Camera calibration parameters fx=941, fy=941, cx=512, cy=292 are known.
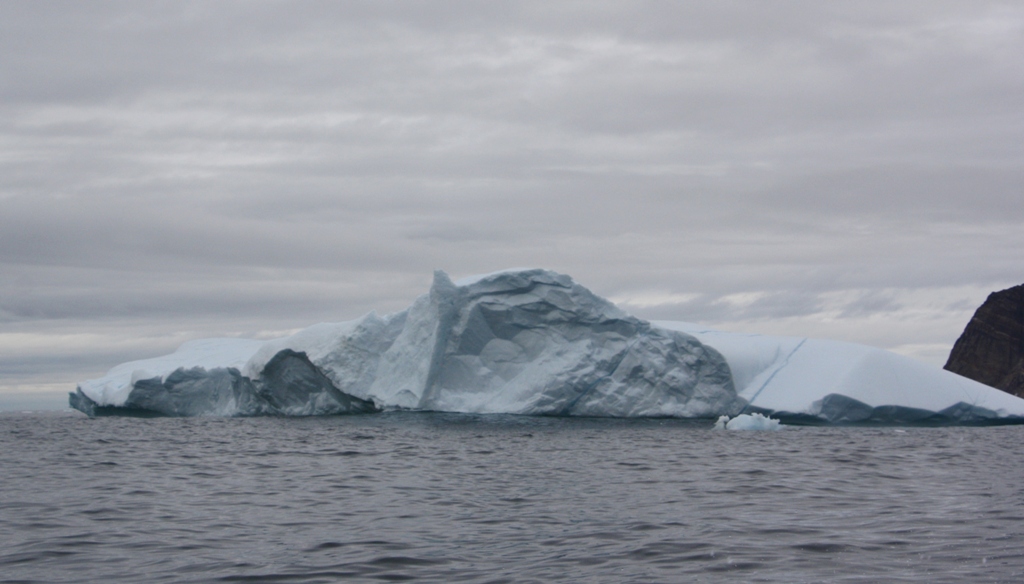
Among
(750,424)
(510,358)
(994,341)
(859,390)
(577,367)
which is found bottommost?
(750,424)

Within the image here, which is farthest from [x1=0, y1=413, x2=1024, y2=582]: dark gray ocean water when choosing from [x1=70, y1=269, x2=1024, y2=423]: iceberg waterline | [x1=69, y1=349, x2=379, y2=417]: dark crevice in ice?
[x1=69, y1=349, x2=379, y2=417]: dark crevice in ice

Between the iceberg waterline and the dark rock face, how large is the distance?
33.0 meters

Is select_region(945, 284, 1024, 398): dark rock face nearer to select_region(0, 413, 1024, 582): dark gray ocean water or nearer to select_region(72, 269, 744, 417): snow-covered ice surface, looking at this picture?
select_region(72, 269, 744, 417): snow-covered ice surface

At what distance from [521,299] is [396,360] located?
11.2ft

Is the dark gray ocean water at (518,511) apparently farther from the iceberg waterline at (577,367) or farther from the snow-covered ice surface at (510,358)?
the snow-covered ice surface at (510,358)

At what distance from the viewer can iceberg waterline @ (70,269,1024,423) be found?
835 inches

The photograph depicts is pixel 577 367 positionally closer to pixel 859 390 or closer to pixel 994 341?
pixel 859 390

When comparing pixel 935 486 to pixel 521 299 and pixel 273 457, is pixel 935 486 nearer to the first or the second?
pixel 273 457

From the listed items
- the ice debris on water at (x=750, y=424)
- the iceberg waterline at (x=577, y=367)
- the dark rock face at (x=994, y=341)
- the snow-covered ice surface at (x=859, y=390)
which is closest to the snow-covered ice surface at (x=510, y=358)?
the iceberg waterline at (x=577, y=367)

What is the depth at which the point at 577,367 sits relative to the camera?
72.1ft

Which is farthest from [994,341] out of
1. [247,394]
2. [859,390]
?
[247,394]

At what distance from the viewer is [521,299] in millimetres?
22688

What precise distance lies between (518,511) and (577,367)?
1292 cm

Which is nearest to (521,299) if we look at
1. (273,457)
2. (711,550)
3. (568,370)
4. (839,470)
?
(568,370)
